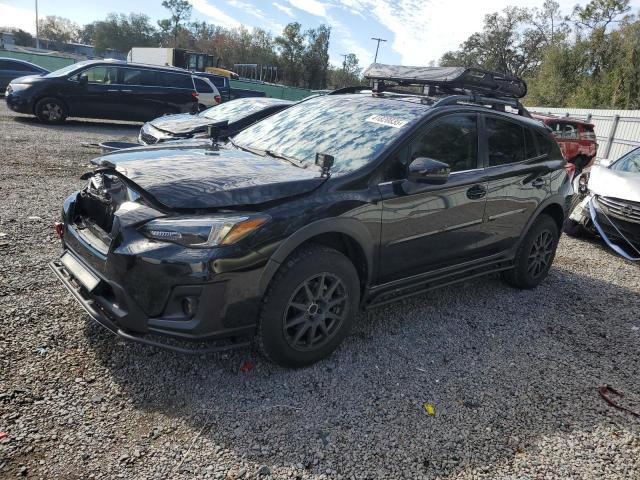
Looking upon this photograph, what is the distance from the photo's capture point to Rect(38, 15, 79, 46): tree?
99.2 metres

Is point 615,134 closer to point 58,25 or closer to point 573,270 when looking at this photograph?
point 573,270

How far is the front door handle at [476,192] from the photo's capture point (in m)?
3.88

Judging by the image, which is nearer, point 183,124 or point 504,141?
point 504,141

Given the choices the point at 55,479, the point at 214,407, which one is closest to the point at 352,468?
the point at 214,407

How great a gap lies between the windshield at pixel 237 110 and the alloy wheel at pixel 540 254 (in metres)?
5.26

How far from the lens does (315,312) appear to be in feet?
9.89

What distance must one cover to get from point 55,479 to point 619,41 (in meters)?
37.1

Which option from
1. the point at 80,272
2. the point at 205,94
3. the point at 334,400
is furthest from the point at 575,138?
the point at 80,272

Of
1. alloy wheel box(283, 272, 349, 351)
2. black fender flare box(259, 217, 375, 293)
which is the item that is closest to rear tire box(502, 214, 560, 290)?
black fender flare box(259, 217, 375, 293)

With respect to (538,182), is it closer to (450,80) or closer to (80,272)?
(450,80)

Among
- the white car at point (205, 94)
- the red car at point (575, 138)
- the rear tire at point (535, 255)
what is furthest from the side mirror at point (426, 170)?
the white car at point (205, 94)

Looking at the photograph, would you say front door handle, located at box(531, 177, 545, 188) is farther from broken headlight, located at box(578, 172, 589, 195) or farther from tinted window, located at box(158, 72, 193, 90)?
tinted window, located at box(158, 72, 193, 90)

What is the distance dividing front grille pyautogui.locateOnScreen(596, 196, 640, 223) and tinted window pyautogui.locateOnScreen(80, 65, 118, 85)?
1183 centimetres

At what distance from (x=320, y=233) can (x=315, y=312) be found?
488 mm
